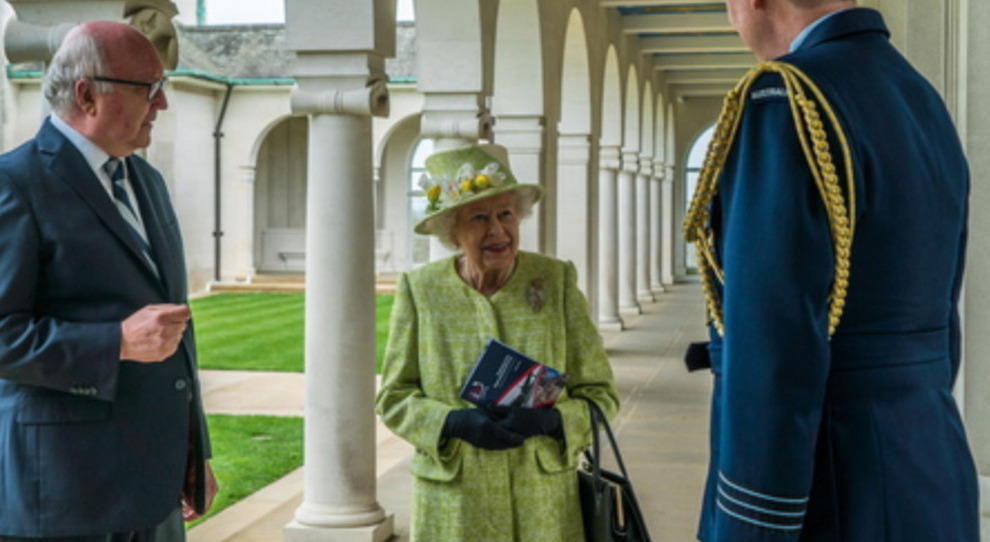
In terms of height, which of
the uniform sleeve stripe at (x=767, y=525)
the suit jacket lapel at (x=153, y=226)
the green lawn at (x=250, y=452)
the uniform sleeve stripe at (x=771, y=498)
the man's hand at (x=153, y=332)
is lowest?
the green lawn at (x=250, y=452)

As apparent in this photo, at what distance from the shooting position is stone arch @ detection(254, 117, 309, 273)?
3222cm

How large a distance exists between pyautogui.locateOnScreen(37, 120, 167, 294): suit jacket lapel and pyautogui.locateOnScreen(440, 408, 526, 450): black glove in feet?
3.23

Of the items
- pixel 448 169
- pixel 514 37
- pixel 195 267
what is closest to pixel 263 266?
pixel 195 267

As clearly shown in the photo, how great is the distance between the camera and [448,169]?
3617 mm

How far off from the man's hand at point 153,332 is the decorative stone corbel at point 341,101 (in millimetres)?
3555

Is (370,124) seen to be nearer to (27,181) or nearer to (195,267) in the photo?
(27,181)

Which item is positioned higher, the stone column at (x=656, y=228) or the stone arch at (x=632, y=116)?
the stone arch at (x=632, y=116)

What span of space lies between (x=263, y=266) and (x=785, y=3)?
3082 centimetres

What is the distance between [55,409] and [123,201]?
0.49m

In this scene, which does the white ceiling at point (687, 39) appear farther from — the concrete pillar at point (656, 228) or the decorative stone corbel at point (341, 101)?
the decorative stone corbel at point (341, 101)

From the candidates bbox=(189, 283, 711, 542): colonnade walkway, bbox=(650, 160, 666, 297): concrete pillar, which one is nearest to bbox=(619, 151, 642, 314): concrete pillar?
bbox=(189, 283, 711, 542): colonnade walkway

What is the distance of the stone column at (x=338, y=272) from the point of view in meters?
6.12

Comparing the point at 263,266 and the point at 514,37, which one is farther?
the point at 263,266

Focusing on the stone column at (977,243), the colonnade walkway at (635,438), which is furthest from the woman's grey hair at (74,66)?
the colonnade walkway at (635,438)
